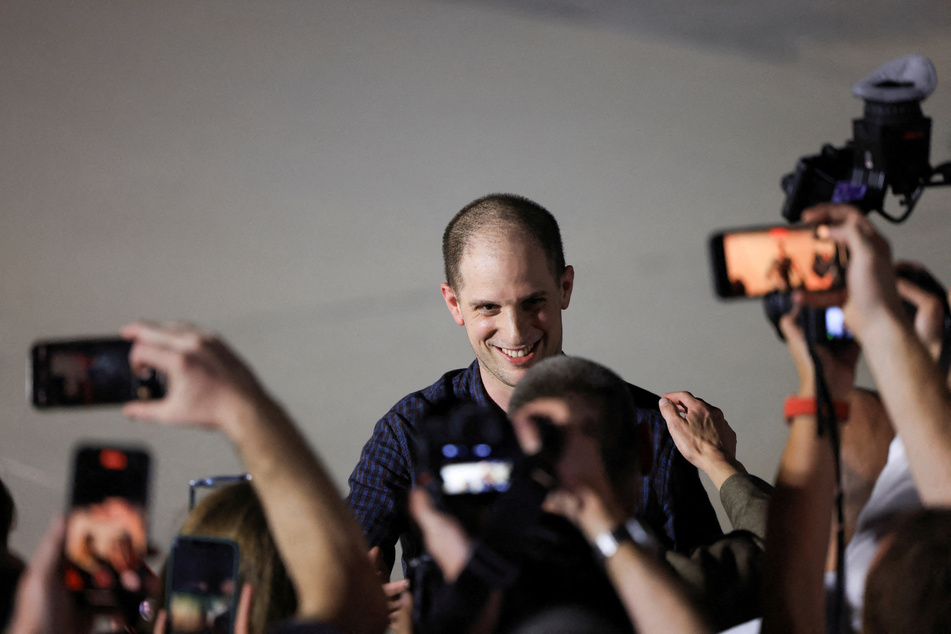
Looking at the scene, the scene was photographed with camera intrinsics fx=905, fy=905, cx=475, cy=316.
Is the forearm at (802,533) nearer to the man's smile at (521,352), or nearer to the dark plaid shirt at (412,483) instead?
the dark plaid shirt at (412,483)

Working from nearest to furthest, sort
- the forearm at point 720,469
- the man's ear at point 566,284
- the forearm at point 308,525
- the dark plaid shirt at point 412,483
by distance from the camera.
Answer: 1. the forearm at point 308,525
2. the forearm at point 720,469
3. the dark plaid shirt at point 412,483
4. the man's ear at point 566,284

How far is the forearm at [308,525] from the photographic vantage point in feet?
2.45

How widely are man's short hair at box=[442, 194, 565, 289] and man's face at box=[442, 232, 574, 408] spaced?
0.06ft

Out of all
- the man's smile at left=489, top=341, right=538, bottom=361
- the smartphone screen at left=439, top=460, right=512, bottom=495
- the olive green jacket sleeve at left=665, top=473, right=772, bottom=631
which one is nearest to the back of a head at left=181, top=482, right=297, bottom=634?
the smartphone screen at left=439, top=460, right=512, bottom=495

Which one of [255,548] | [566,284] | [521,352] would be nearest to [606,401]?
[255,548]

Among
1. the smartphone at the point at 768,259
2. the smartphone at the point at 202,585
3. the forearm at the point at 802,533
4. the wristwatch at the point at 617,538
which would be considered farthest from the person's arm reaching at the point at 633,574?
the smartphone at the point at 202,585

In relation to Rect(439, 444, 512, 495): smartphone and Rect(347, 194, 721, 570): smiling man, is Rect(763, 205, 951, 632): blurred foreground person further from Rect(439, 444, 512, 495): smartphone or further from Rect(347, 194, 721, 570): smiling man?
Rect(347, 194, 721, 570): smiling man

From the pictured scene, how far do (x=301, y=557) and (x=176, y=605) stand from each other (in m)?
0.26

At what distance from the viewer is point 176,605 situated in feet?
3.04

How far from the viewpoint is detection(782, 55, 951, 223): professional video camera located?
38.7 inches

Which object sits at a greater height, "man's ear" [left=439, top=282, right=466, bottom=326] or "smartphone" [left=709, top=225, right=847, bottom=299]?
"smartphone" [left=709, top=225, right=847, bottom=299]

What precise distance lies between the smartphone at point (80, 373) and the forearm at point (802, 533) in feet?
2.15

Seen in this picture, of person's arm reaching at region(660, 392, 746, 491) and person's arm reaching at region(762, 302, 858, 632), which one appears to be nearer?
person's arm reaching at region(762, 302, 858, 632)

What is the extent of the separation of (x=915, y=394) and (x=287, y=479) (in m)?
0.57
